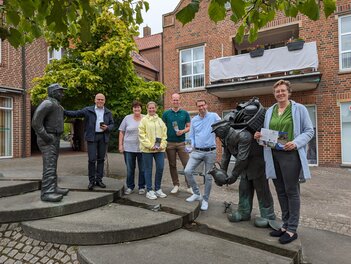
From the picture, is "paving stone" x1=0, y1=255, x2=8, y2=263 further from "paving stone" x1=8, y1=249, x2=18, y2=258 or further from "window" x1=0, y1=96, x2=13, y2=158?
"window" x1=0, y1=96, x2=13, y2=158

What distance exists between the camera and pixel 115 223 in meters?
3.76

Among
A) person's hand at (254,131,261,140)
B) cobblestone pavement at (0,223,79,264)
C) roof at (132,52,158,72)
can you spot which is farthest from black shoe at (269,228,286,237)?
roof at (132,52,158,72)

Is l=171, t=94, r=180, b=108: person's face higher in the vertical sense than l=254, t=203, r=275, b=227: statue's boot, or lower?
higher

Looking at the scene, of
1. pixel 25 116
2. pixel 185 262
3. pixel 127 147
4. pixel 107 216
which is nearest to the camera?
pixel 185 262

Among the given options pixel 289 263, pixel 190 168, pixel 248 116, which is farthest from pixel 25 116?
pixel 289 263

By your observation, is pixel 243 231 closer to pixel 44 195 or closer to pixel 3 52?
pixel 44 195

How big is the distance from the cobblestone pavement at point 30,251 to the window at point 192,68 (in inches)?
475

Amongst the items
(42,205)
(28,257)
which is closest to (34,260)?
(28,257)

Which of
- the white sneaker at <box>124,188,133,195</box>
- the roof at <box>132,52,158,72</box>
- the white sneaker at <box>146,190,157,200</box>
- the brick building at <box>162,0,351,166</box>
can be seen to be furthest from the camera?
the roof at <box>132,52,158,72</box>

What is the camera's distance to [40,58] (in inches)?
603

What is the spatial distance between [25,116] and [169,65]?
7714 mm

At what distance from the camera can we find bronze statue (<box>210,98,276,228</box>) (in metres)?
3.77

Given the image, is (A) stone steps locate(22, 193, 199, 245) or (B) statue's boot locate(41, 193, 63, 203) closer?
(A) stone steps locate(22, 193, 199, 245)

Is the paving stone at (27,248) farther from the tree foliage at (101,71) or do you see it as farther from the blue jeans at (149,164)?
the tree foliage at (101,71)
